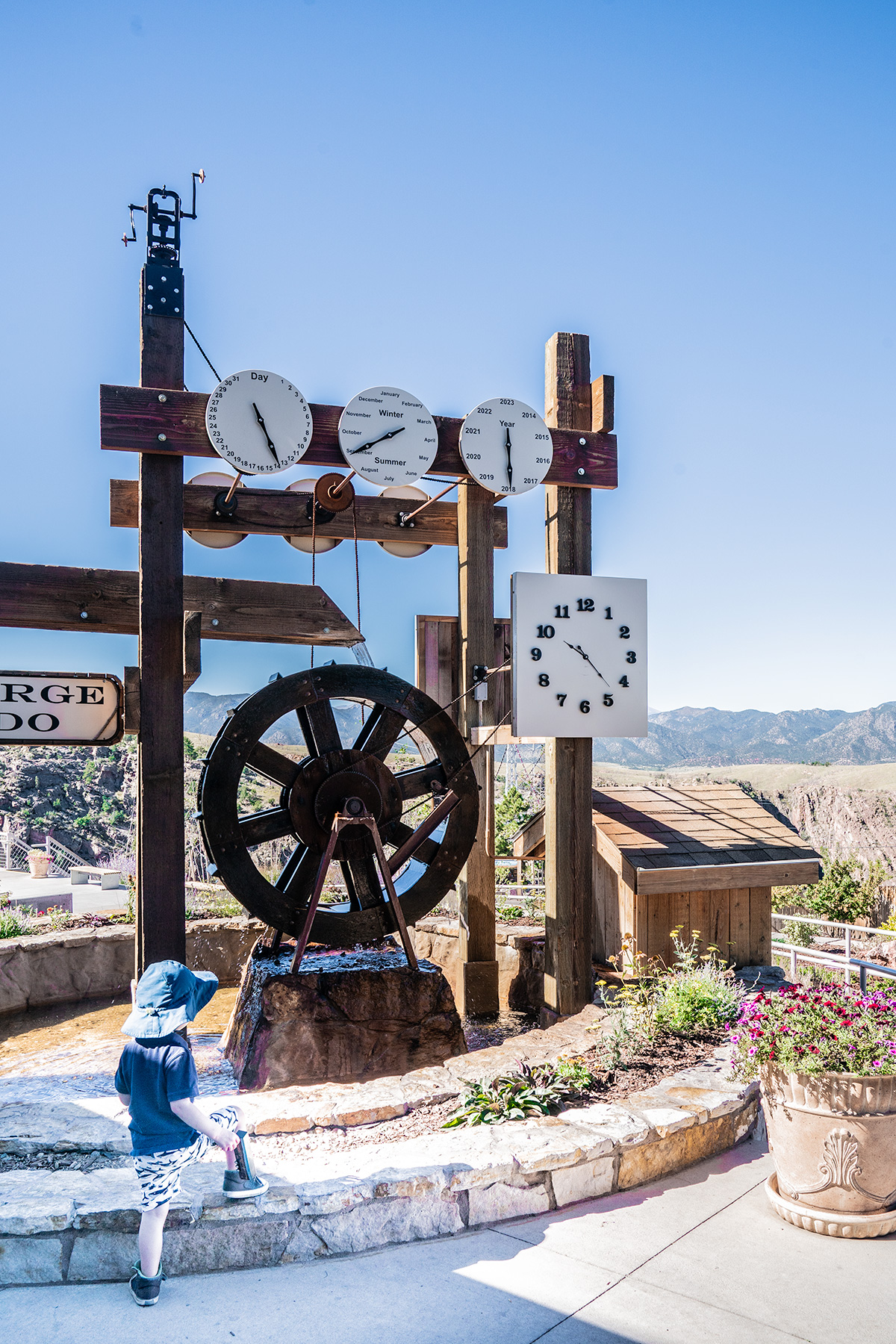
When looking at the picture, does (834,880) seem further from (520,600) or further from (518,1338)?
(518,1338)

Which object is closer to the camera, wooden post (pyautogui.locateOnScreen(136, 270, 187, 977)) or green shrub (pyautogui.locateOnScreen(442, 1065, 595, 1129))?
green shrub (pyautogui.locateOnScreen(442, 1065, 595, 1129))

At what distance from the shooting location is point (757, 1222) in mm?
3146

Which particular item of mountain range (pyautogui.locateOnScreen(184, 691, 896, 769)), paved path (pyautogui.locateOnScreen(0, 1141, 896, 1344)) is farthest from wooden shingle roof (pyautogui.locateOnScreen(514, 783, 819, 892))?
mountain range (pyautogui.locateOnScreen(184, 691, 896, 769))

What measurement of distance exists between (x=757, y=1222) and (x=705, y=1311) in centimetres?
63

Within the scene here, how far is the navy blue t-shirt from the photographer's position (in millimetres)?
2750

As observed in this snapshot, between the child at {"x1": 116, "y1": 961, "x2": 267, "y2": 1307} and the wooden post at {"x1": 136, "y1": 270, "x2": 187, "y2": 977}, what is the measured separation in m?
2.55

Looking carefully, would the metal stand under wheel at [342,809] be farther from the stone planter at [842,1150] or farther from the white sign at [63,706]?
the stone planter at [842,1150]

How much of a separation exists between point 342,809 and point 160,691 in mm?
1321

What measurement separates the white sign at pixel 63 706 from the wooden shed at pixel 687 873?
10.8ft

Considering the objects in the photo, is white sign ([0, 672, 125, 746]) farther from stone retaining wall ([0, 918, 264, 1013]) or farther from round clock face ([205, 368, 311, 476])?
stone retaining wall ([0, 918, 264, 1013])

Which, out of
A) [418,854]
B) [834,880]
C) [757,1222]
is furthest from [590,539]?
[834,880]

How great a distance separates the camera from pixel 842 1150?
304 centimetres

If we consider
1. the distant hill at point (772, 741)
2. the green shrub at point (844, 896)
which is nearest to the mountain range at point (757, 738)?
the distant hill at point (772, 741)

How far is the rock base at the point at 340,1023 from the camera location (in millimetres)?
5207
